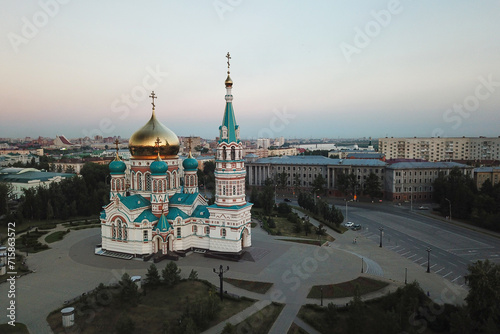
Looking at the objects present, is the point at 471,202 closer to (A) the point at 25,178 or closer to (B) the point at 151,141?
(B) the point at 151,141

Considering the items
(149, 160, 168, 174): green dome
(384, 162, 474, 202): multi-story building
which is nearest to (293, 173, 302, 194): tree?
(384, 162, 474, 202): multi-story building

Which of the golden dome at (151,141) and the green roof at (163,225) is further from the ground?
the golden dome at (151,141)

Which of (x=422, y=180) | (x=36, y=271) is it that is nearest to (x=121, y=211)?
(x=36, y=271)

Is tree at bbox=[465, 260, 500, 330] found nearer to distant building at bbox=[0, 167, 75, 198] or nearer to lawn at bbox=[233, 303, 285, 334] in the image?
lawn at bbox=[233, 303, 285, 334]

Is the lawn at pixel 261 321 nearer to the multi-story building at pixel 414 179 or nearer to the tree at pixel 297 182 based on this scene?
the multi-story building at pixel 414 179

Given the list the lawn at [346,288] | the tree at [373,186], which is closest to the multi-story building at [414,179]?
the tree at [373,186]

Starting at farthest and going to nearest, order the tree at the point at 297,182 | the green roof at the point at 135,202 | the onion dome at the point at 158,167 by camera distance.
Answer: the tree at the point at 297,182 < the onion dome at the point at 158,167 < the green roof at the point at 135,202

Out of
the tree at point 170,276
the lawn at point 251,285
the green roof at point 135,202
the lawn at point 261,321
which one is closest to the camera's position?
the lawn at point 261,321

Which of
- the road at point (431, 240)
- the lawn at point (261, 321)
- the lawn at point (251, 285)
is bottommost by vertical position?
the road at point (431, 240)

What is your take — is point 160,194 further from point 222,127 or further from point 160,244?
point 222,127
